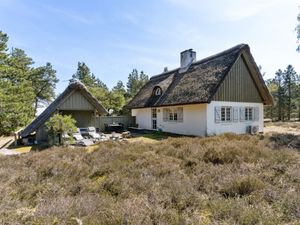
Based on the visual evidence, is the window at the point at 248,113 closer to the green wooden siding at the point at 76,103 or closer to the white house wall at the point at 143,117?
the white house wall at the point at 143,117

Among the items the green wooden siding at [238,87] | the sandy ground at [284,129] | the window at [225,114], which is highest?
the green wooden siding at [238,87]

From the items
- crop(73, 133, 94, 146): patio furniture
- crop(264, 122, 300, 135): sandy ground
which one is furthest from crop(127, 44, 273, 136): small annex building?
crop(73, 133, 94, 146): patio furniture

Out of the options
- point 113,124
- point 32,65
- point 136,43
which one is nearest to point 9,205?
point 136,43

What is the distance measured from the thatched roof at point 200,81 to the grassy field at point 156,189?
8.68m

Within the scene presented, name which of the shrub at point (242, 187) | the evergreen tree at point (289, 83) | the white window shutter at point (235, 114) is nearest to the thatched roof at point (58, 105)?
the white window shutter at point (235, 114)

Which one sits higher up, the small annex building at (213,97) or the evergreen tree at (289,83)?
the evergreen tree at (289,83)

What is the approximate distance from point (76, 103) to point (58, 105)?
1311 mm

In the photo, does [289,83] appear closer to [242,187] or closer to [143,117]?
[143,117]

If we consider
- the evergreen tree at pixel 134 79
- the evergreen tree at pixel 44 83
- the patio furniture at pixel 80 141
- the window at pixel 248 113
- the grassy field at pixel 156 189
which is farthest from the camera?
the evergreen tree at pixel 134 79

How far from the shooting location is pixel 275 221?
11.7 feet

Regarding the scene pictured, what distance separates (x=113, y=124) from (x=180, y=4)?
43.7 feet

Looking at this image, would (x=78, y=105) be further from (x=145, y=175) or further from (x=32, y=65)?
(x=32, y=65)

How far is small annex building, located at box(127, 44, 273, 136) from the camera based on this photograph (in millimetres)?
16812

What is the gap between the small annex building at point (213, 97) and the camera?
55.2 feet
